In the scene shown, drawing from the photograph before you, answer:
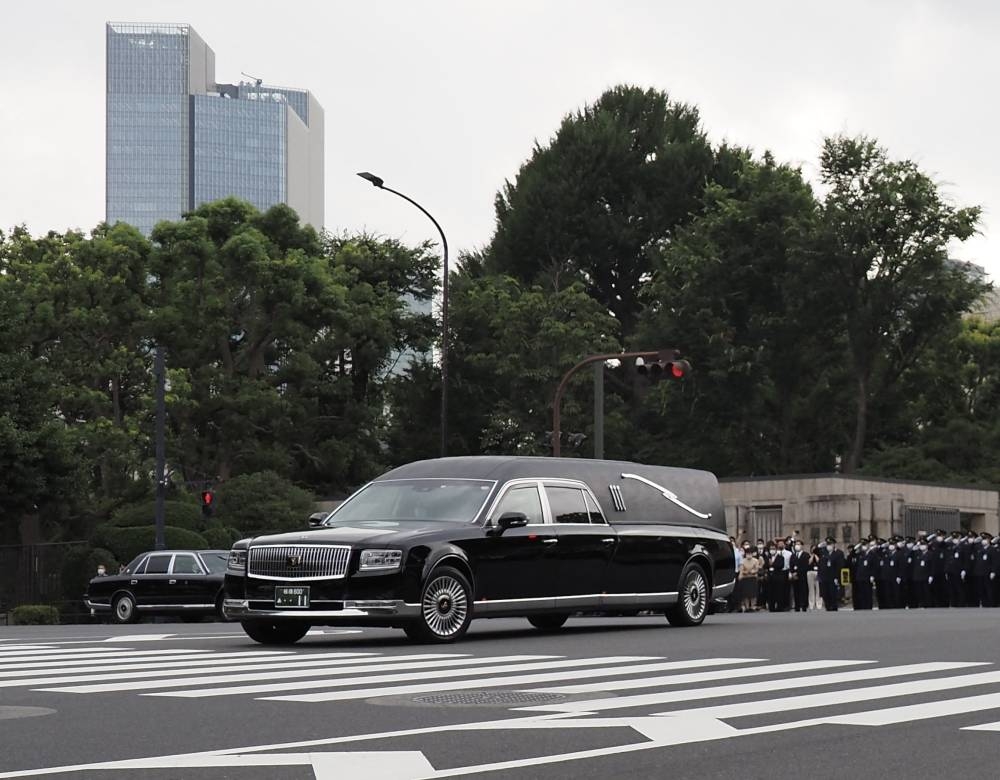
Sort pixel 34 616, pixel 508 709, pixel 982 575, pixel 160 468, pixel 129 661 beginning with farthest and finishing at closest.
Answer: pixel 160 468 < pixel 34 616 < pixel 982 575 < pixel 129 661 < pixel 508 709

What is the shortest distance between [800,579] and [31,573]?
64.4 feet

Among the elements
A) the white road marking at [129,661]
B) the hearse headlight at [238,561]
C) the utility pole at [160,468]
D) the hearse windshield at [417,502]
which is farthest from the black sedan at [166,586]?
the white road marking at [129,661]

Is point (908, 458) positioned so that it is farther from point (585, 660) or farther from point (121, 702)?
point (121, 702)

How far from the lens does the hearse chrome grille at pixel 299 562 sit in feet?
56.3

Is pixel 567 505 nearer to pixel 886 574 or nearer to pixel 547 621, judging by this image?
pixel 547 621

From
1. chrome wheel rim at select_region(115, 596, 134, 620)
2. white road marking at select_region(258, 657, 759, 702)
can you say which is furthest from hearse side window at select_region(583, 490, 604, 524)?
chrome wheel rim at select_region(115, 596, 134, 620)

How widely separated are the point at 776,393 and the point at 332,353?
16.6m

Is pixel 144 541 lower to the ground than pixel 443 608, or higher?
higher

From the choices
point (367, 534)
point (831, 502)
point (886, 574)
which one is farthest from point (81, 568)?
point (367, 534)

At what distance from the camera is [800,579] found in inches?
1516

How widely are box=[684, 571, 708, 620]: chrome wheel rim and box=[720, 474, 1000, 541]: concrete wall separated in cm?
2584

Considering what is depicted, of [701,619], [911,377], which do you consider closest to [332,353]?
[911,377]

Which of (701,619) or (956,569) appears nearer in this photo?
(701,619)

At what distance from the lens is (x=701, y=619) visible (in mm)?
21969
